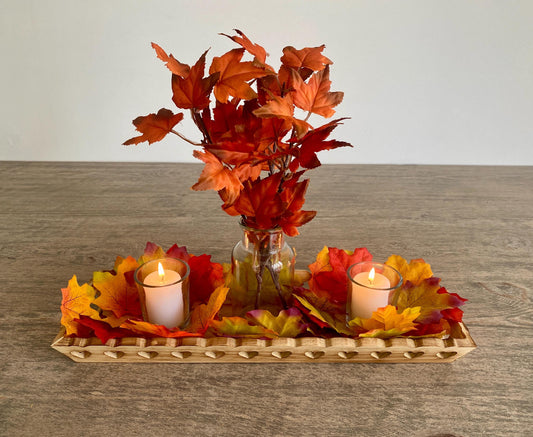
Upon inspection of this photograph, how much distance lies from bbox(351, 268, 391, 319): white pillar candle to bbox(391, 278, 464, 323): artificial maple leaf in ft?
0.09

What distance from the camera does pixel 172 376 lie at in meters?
0.62

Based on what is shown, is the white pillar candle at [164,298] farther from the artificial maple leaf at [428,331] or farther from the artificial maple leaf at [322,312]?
the artificial maple leaf at [428,331]

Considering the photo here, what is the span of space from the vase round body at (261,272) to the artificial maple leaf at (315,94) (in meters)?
0.18

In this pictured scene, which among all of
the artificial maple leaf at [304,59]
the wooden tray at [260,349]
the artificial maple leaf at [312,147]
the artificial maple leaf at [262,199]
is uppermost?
the artificial maple leaf at [304,59]

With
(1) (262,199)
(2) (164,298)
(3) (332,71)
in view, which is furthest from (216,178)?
(3) (332,71)

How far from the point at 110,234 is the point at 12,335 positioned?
33cm

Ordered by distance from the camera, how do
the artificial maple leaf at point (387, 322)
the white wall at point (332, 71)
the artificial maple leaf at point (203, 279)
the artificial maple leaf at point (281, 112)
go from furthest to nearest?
the white wall at point (332, 71) < the artificial maple leaf at point (203, 279) < the artificial maple leaf at point (387, 322) < the artificial maple leaf at point (281, 112)

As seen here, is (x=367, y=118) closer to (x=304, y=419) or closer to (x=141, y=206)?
(x=141, y=206)

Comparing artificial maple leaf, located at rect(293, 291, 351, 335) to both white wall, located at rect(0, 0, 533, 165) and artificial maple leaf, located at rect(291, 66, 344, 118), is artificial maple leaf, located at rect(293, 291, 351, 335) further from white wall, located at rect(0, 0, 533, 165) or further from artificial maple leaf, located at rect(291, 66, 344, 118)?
white wall, located at rect(0, 0, 533, 165)

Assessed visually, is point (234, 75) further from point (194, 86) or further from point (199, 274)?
point (199, 274)

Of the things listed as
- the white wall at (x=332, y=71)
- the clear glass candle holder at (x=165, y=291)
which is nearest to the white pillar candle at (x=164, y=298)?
the clear glass candle holder at (x=165, y=291)

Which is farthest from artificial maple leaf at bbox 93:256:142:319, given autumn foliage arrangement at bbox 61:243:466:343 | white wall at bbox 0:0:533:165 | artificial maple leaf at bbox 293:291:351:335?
white wall at bbox 0:0:533:165

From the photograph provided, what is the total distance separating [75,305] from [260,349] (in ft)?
0.88

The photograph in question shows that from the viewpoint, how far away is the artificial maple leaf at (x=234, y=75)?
54 centimetres
